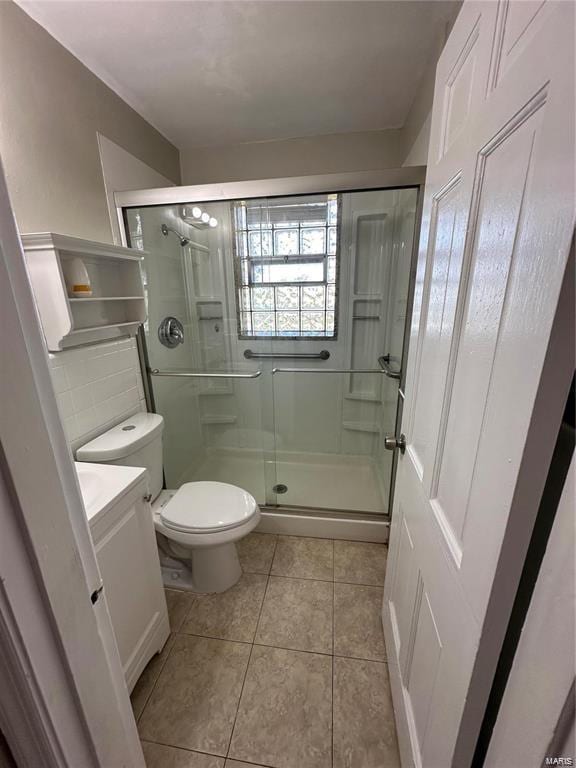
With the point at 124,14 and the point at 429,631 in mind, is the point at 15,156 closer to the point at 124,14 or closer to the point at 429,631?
the point at 124,14

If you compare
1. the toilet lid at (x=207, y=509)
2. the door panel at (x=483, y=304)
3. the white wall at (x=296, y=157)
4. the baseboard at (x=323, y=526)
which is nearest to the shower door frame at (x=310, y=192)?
the baseboard at (x=323, y=526)

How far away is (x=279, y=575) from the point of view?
1.63 meters

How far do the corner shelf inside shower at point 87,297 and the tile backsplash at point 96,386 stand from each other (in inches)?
4.6

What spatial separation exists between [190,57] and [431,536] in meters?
2.03

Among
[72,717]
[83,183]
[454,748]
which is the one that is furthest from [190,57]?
[454,748]

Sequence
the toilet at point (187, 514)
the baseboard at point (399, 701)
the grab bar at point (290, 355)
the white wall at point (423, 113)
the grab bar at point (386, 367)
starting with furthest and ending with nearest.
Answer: the grab bar at point (290, 355) < the grab bar at point (386, 367) < the toilet at point (187, 514) < the white wall at point (423, 113) < the baseboard at point (399, 701)

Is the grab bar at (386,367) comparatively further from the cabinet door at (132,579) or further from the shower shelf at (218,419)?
the cabinet door at (132,579)

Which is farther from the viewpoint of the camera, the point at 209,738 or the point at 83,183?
the point at 83,183

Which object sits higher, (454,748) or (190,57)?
(190,57)

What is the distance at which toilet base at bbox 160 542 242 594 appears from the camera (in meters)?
1.50

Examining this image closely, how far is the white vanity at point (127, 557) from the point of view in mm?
968

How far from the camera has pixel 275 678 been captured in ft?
3.88

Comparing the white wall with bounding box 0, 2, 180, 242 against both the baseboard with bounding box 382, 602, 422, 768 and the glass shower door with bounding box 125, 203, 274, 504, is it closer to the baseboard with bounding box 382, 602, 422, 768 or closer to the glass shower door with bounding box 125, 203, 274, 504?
the glass shower door with bounding box 125, 203, 274, 504

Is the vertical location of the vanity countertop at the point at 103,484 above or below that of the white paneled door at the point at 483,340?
below
